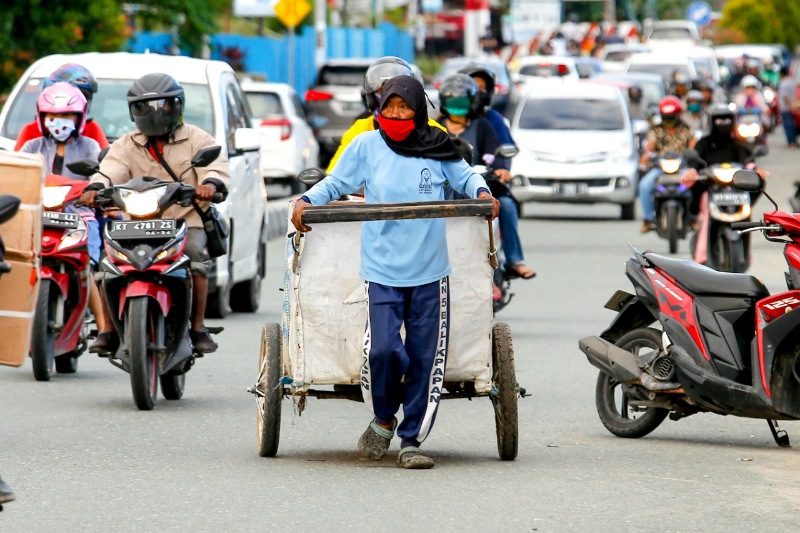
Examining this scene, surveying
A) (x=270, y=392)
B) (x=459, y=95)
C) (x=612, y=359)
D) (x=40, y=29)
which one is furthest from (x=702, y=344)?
(x=40, y=29)

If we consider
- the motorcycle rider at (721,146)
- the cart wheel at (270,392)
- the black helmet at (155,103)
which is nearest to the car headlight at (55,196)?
the black helmet at (155,103)

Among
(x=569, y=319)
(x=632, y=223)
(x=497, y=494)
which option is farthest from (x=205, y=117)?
(x=632, y=223)

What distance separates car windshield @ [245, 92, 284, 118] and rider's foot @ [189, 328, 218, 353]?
18743 mm

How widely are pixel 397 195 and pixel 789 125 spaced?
127 feet

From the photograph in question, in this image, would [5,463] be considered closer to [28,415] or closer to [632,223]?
[28,415]

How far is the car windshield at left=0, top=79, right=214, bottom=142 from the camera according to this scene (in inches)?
527

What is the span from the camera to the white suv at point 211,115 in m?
13.4

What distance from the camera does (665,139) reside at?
20703mm

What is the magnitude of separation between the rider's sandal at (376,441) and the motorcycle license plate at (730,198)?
9.47 metres

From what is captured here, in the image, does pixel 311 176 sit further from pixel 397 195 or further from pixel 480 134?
pixel 480 134

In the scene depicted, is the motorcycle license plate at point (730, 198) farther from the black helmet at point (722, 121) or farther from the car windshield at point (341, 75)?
the car windshield at point (341, 75)

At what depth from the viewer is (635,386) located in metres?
8.88

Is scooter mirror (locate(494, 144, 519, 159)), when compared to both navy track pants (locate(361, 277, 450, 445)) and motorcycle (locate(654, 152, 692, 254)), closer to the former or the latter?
navy track pants (locate(361, 277, 450, 445))

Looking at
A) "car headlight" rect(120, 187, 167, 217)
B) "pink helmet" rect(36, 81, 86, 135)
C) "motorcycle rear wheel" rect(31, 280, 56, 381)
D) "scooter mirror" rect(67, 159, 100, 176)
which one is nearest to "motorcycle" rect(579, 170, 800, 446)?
"car headlight" rect(120, 187, 167, 217)
